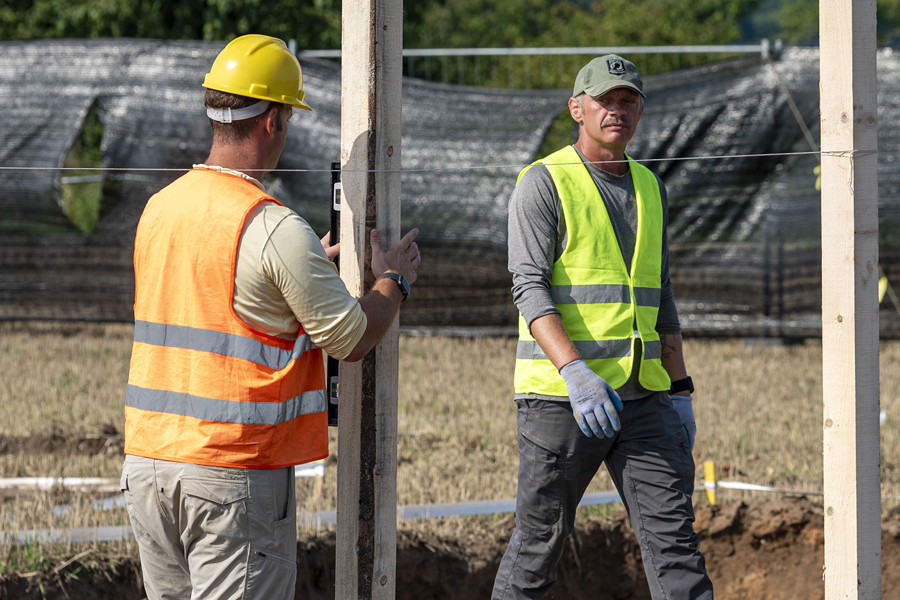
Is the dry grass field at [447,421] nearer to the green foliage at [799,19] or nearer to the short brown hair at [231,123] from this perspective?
the short brown hair at [231,123]

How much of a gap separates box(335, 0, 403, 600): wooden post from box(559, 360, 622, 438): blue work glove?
58 centimetres

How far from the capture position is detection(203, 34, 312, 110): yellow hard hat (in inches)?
98.9

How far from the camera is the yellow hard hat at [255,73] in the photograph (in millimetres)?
2512

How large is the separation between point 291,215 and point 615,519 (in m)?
3.07

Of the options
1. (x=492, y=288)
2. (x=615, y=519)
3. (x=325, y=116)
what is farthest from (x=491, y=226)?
(x=615, y=519)

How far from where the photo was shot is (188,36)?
16.4 metres

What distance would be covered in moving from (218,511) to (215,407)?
267 millimetres

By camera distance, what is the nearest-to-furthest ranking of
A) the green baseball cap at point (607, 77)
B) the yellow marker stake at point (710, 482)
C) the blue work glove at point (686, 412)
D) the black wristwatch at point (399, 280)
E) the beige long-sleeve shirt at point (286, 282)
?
the beige long-sleeve shirt at point (286, 282) < the black wristwatch at point (399, 280) < the green baseball cap at point (607, 77) < the blue work glove at point (686, 412) < the yellow marker stake at point (710, 482)

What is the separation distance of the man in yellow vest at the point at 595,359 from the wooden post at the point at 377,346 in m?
0.57

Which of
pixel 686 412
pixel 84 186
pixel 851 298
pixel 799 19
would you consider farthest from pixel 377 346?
pixel 799 19

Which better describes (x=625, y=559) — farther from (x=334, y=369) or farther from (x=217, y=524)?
(x=217, y=524)

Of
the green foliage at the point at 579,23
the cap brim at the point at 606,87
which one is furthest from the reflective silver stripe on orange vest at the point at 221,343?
the green foliage at the point at 579,23

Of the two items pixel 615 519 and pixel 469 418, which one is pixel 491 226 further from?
pixel 615 519

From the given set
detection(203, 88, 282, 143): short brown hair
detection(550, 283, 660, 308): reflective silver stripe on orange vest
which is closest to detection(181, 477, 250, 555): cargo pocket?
detection(203, 88, 282, 143): short brown hair
